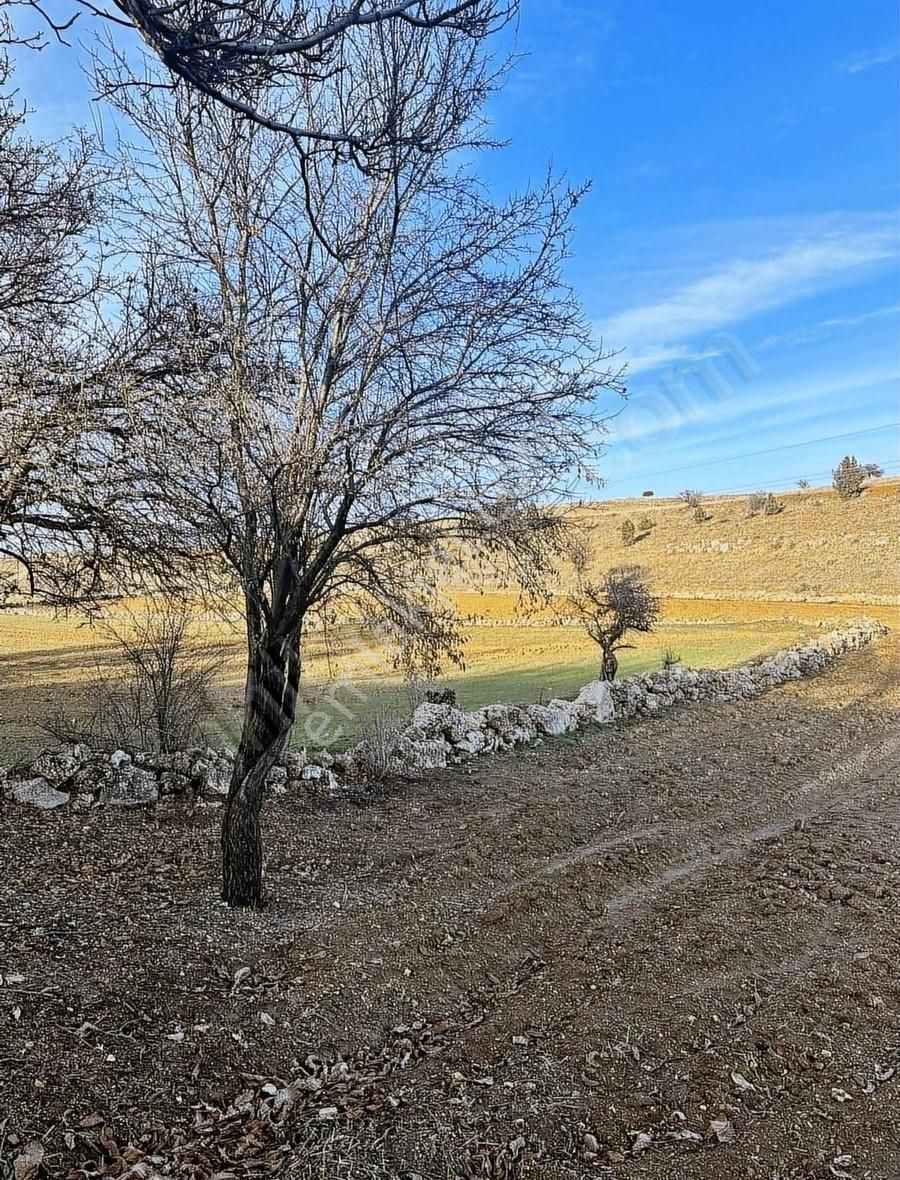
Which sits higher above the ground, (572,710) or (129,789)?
(129,789)

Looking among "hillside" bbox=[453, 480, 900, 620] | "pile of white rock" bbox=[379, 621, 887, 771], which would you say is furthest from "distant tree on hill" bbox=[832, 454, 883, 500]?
"pile of white rock" bbox=[379, 621, 887, 771]

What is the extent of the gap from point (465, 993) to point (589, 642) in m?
20.8

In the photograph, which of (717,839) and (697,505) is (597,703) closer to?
(717,839)

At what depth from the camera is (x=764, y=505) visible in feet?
171

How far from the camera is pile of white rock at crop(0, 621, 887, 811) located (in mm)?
6852

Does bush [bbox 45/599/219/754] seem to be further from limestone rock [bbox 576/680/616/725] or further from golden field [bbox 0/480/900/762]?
limestone rock [bbox 576/680/616/725]

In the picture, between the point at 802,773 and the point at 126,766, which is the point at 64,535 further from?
the point at 802,773

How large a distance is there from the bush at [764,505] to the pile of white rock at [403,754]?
39981 millimetres

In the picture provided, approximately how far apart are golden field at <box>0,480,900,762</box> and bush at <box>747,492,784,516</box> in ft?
2.90

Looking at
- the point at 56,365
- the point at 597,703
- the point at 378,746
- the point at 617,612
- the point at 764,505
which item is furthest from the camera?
the point at 764,505

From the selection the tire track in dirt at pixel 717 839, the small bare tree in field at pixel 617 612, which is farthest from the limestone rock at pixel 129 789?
the small bare tree in field at pixel 617 612

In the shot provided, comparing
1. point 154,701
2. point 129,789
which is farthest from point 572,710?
point 129,789

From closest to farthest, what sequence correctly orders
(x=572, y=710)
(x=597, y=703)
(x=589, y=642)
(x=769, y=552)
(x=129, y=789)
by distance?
(x=129, y=789) < (x=572, y=710) < (x=597, y=703) < (x=589, y=642) < (x=769, y=552)

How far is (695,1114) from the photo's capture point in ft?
10.0
